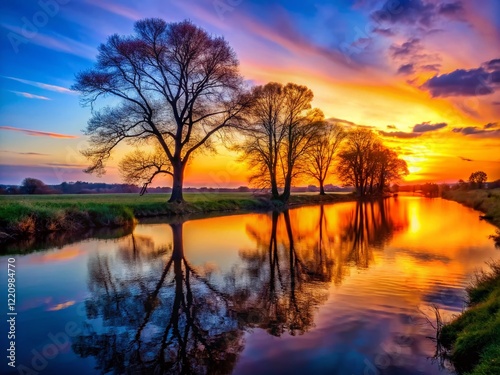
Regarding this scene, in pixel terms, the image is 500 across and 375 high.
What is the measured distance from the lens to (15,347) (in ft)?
17.9

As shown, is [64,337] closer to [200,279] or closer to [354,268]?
[200,279]

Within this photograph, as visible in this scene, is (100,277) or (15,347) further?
(100,277)

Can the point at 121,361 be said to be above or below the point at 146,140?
below

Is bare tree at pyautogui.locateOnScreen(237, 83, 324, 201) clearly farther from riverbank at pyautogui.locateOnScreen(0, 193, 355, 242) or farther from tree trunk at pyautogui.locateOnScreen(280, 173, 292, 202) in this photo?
riverbank at pyautogui.locateOnScreen(0, 193, 355, 242)

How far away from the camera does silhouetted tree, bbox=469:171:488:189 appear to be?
241 feet

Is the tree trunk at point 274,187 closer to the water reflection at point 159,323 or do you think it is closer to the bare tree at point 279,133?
the bare tree at point 279,133

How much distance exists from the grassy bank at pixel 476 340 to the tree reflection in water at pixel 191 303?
2245mm

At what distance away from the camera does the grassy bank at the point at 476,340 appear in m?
4.21

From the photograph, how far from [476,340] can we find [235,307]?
419 centimetres

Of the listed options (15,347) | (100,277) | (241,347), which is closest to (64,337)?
(15,347)

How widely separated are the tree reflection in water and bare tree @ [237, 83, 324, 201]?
30.5 m

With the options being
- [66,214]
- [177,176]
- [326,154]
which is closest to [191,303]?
[66,214]

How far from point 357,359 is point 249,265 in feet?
20.8

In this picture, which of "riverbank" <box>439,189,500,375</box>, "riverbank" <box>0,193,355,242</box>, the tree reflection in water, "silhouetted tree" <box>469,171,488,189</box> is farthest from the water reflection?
"silhouetted tree" <box>469,171,488,189</box>
